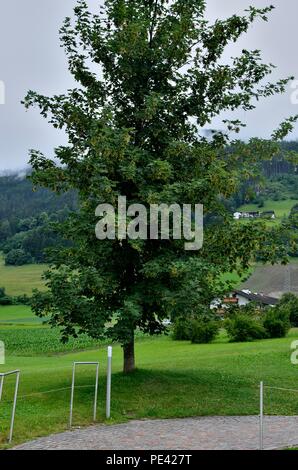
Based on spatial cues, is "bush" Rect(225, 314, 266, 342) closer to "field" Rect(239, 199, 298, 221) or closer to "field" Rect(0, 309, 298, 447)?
"field" Rect(0, 309, 298, 447)

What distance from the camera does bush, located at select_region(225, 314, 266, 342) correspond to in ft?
144

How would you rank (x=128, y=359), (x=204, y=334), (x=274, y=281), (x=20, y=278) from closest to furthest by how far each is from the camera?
1. (x=128, y=359)
2. (x=204, y=334)
3. (x=274, y=281)
4. (x=20, y=278)

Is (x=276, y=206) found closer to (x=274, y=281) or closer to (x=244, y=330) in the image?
(x=274, y=281)

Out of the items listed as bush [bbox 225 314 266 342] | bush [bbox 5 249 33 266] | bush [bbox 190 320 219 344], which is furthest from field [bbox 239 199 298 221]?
bush [bbox 225 314 266 342]

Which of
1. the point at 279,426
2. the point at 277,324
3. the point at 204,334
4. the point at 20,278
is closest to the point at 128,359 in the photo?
the point at 279,426

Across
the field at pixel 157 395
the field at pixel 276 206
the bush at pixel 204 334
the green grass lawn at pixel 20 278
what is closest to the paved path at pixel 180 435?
the field at pixel 157 395

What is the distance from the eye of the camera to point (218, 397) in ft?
65.1

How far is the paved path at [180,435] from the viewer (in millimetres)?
14055

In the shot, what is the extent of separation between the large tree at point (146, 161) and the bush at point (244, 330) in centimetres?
2284

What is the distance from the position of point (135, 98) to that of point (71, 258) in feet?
21.0

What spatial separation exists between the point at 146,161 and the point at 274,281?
105284mm

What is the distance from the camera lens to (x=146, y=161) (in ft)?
66.8
